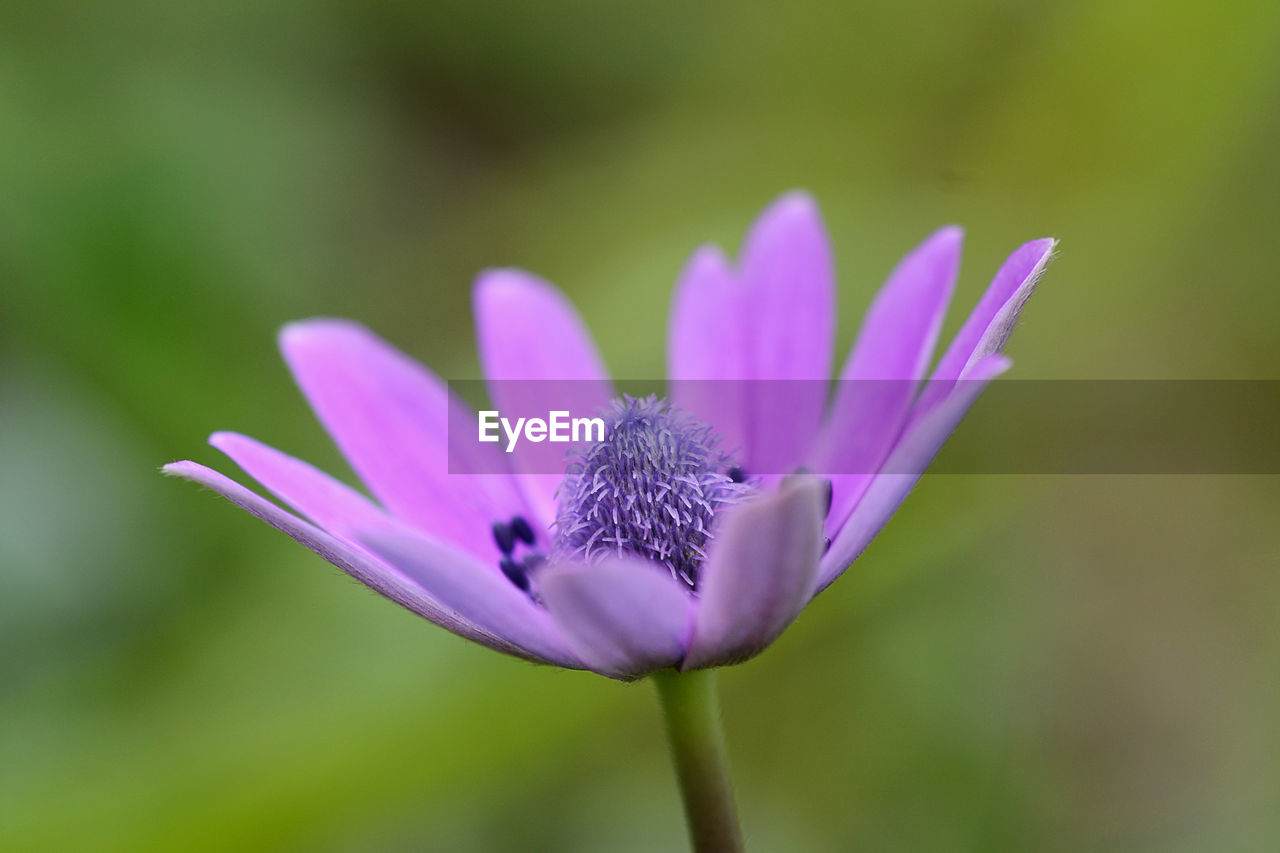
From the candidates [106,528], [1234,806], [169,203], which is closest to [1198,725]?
[1234,806]

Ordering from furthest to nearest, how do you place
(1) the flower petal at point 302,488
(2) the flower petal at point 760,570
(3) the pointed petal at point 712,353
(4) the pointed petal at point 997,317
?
1. (3) the pointed petal at point 712,353
2. (1) the flower petal at point 302,488
3. (4) the pointed petal at point 997,317
4. (2) the flower petal at point 760,570

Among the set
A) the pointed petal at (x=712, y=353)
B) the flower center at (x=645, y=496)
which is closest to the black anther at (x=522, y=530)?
the flower center at (x=645, y=496)

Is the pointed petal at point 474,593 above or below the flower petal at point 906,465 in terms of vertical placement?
below

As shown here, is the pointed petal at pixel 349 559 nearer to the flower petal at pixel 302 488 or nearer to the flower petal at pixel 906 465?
the flower petal at pixel 302 488

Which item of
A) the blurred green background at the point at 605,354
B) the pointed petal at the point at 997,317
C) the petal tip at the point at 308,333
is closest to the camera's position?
the pointed petal at the point at 997,317

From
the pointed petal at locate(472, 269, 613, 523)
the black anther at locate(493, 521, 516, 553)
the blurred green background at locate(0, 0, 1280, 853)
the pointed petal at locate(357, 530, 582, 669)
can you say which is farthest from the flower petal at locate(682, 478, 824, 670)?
the blurred green background at locate(0, 0, 1280, 853)

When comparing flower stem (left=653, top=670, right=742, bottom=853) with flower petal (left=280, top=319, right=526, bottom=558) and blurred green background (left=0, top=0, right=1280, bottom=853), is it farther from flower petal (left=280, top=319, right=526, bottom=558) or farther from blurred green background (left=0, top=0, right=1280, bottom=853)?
blurred green background (left=0, top=0, right=1280, bottom=853)

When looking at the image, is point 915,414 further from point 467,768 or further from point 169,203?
point 169,203
